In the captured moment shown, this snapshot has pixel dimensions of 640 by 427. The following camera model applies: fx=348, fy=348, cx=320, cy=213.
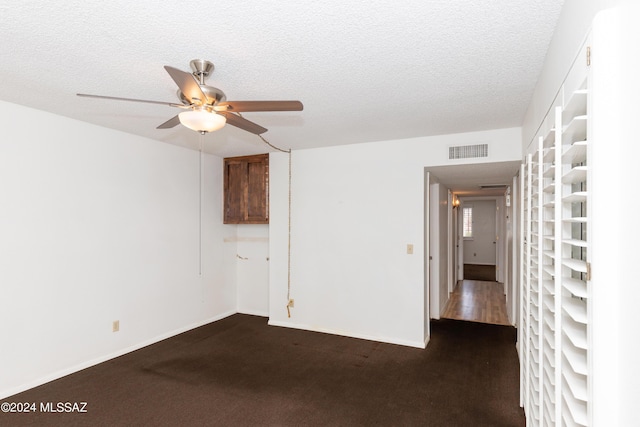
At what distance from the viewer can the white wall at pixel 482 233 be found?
10.5 metres

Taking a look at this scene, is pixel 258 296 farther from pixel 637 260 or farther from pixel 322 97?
pixel 637 260

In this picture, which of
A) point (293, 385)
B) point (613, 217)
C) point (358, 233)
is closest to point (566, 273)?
point (613, 217)

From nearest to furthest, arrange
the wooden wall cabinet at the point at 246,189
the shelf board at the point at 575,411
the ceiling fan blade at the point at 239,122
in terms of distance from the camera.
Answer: the shelf board at the point at 575,411 < the ceiling fan blade at the point at 239,122 < the wooden wall cabinet at the point at 246,189

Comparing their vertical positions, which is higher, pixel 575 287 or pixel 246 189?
pixel 246 189

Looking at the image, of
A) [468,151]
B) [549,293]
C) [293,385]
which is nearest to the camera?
[549,293]

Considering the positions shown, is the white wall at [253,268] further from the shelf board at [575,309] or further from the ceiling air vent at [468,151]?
the shelf board at [575,309]

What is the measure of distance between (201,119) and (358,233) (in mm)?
2760

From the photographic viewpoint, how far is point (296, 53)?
79.1 inches

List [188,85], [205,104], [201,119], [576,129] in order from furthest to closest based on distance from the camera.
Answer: [205,104], [201,119], [188,85], [576,129]

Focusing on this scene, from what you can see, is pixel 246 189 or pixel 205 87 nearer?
pixel 205 87

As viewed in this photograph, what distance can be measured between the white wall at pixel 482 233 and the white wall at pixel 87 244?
8630 mm

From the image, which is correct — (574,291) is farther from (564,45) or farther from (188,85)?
(188,85)

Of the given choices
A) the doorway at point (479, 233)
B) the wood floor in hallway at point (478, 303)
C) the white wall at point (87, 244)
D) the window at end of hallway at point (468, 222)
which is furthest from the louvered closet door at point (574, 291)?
the window at end of hallway at point (468, 222)

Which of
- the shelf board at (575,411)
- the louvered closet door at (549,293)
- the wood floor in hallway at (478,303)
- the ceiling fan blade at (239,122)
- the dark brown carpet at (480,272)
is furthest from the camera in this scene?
the dark brown carpet at (480,272)
